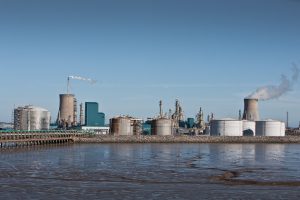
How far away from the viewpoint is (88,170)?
38688 mm

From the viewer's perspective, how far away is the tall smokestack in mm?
138425

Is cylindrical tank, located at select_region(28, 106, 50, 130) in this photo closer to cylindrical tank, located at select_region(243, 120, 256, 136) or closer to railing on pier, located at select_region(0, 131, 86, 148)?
railing on pier, located at select_region(0, 131, 86, 148)

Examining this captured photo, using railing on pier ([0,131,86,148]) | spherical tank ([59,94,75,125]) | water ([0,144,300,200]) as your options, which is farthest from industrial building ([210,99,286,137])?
water ([0,144,300,200])

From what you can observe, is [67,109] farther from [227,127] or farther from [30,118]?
[227,127]

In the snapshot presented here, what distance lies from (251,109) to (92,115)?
5079 centimetres

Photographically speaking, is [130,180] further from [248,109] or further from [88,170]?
[248,109]

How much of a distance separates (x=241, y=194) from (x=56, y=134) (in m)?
81.3

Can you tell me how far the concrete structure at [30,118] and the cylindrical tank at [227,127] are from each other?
173 feet

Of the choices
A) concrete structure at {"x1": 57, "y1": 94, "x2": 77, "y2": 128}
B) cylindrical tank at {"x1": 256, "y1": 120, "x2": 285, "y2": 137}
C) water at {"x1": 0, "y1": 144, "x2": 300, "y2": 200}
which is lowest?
water at {"x1": 0, "y1": 144, "x2": 300, "y2": 200}

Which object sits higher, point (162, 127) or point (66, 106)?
point (66, 106)

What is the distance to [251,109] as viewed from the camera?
5482 inches

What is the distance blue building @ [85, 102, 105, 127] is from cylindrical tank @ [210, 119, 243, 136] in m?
46.6

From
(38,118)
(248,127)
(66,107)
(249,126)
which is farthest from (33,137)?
(66,107)

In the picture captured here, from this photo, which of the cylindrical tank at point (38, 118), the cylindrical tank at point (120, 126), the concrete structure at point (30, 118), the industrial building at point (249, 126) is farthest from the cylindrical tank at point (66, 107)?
the industrial building at point (249, 126)
